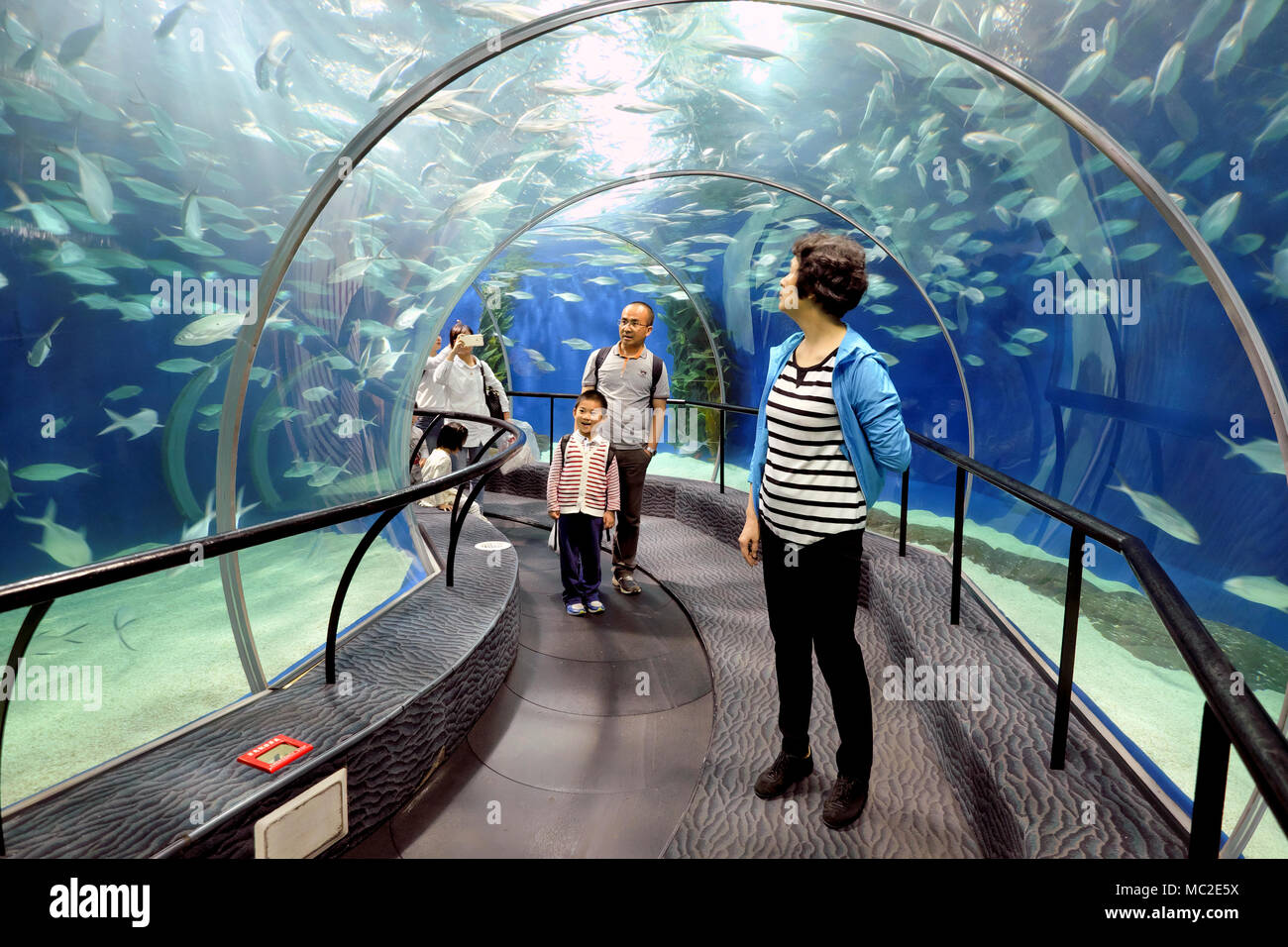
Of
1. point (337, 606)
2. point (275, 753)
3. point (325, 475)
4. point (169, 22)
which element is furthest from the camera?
point (325, 475)

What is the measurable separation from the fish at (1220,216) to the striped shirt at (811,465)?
253cm

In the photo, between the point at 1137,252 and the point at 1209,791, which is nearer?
the point at 1209,791

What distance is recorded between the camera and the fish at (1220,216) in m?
3.17

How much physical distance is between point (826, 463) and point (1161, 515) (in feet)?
10.4

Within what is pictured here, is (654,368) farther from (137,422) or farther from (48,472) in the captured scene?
(48,472)

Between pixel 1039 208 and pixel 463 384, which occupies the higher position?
pixel 1039 208

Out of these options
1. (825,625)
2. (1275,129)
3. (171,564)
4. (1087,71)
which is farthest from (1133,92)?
(171,564)

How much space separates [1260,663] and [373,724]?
423cm

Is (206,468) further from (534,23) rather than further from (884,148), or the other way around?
(884,148)

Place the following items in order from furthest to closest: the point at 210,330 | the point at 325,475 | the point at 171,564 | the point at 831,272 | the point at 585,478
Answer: the point at 585,478 < the point at 325,475 < the point at 210,330 < the point at 831,272 < the point at 171,564

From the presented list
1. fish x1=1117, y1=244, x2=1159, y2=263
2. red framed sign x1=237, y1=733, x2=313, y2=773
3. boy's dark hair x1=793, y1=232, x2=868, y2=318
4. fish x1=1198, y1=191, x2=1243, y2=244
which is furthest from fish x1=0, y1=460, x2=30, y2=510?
fish x1=1117, y1=244, x2=1159, y2=263

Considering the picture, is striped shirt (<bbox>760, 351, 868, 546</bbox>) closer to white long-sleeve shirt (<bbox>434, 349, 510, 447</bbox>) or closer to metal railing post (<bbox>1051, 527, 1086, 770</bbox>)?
metal railing post (<bbox>1051, 527, 1086, 770</bbox>)

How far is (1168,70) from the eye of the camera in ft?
11.3
